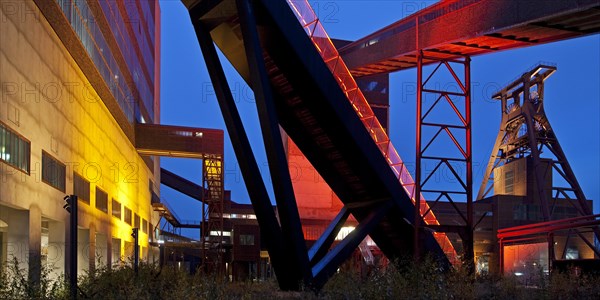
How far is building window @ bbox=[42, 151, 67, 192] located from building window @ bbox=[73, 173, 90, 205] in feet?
7.74

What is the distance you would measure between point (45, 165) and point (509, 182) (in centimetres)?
5991

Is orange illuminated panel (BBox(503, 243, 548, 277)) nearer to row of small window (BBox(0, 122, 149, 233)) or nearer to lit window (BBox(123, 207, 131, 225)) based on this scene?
row of small window (BBox(0, 122, 149, 233))

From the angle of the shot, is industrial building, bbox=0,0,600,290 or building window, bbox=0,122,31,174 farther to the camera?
building window, bbox=0,122,31,174

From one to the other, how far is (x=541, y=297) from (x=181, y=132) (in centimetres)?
3858

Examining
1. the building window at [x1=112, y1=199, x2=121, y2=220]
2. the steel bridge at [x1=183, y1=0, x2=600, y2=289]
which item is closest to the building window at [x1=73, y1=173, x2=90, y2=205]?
the building window at [x1=112, y1=199, x2=121, y2=220]

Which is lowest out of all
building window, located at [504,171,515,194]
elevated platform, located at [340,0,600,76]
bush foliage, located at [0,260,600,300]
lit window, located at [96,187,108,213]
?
bush foliage, located at [0,260,600,300]

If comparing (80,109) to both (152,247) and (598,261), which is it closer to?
→ (598,261)

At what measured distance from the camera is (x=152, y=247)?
6412 cm

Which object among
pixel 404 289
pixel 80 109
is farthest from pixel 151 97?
pixel 404 289

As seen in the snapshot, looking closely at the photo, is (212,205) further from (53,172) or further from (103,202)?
(53,172)

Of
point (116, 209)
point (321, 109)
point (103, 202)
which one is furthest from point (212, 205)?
point (321, 109)

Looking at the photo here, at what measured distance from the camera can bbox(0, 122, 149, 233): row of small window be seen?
58.1 ft

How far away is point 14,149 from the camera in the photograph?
18547mm

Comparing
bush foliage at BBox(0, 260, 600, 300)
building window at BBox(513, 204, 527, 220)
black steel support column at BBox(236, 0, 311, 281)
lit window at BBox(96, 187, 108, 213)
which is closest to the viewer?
bush foliage at BBox(0, 260, 600, 300)
